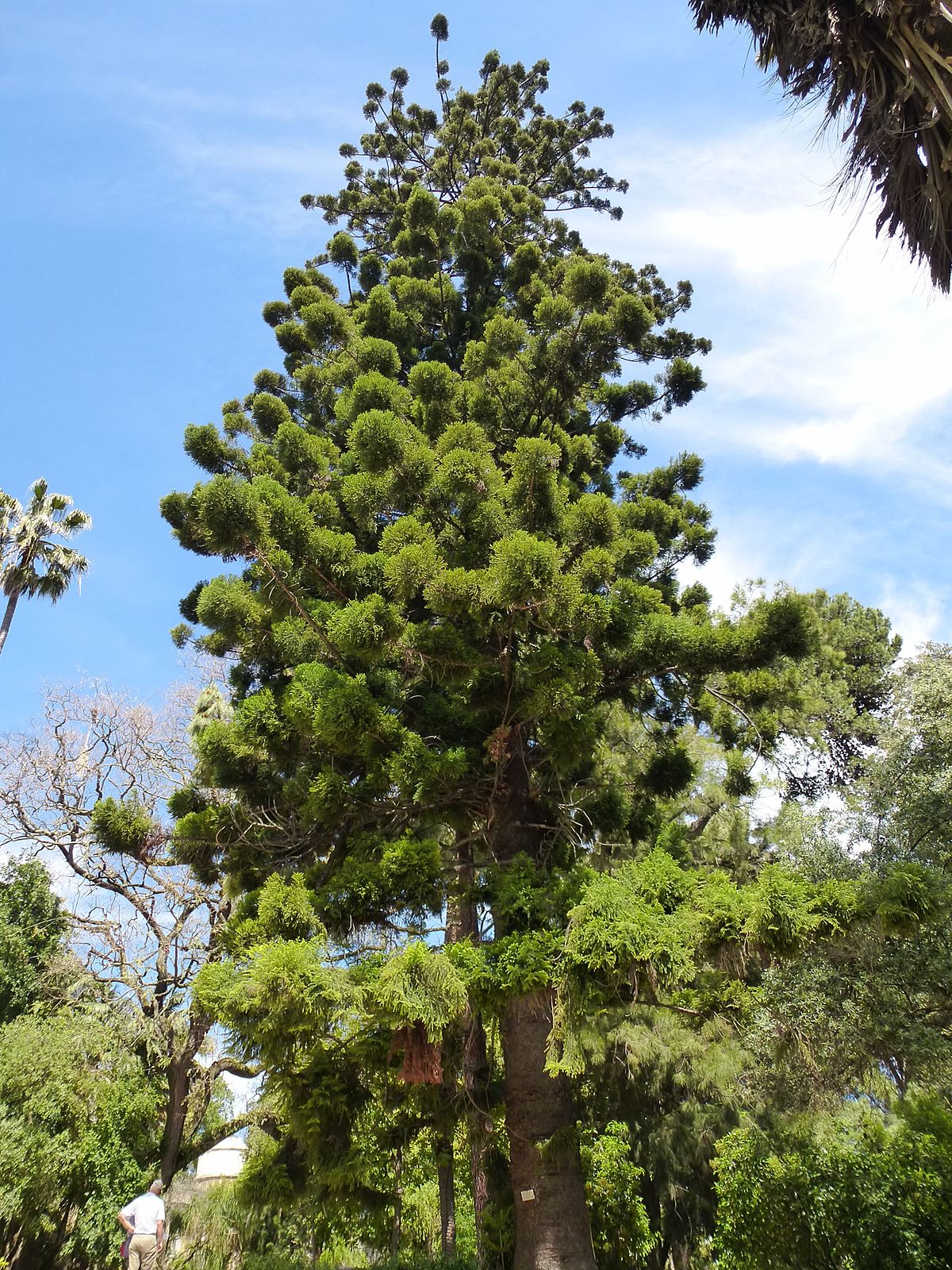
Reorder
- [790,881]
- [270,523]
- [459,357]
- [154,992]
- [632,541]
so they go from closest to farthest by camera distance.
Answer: [790,881] < [270,523] < [632,541] < [459,357] < [154,992]

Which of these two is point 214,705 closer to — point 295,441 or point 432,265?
point 295,441

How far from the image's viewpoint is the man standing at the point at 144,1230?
26.2 feet

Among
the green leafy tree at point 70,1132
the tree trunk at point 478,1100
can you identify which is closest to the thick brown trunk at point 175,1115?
the green leafy tree at point 70,1132

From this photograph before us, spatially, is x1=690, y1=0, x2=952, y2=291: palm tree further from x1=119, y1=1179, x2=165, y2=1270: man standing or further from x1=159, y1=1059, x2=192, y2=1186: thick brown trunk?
x1=159, y1=1059, x2=192, y2=1186: thick brown trunk

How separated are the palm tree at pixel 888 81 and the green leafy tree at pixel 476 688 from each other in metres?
3.28

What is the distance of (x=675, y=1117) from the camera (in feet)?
34.0

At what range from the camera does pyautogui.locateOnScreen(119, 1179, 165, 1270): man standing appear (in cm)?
800

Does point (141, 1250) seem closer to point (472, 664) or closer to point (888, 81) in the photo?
point (472, 664)

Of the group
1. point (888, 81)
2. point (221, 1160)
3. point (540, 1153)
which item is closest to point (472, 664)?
point (540, 1153)

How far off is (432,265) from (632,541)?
6.74 m

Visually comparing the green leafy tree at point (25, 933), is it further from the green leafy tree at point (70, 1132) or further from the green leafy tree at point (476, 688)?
the green leafy tree at point (476, 688)

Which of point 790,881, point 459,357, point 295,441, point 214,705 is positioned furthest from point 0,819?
point 790,881

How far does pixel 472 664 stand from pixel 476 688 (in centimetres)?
58

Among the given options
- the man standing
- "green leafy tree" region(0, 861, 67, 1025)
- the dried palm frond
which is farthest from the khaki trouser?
"green leafy tree" region(0, 861, 67, 1025)
